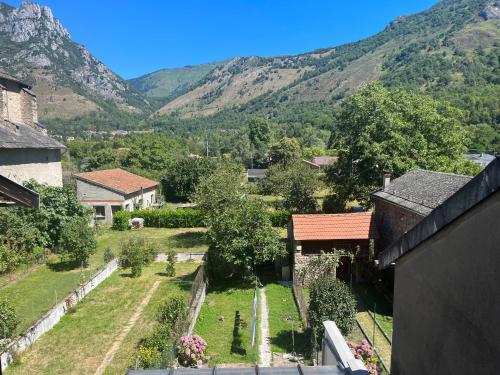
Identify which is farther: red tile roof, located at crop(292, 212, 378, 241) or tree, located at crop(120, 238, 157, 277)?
tree, located at crop(120, 238, 157, 277)

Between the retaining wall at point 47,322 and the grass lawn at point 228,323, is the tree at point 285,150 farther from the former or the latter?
the retaining wall at point 47,322

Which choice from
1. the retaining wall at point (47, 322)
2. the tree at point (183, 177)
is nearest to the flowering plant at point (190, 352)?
the retaining wall at point (47, 322)

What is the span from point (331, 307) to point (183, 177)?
36117 millimetres

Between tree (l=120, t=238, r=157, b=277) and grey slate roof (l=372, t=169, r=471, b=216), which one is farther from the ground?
grey slate roof (l=372, t=169, r=471, b=216)

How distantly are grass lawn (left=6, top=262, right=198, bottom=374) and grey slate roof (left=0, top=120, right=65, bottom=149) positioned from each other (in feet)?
37.4

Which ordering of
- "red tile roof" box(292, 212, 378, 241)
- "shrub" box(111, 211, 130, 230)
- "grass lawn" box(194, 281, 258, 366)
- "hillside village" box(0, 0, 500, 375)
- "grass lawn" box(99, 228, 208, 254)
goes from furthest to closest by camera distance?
"shrub" box(111, 211, 130, 230), "grass lawn" box(99, 228, 208, 254), "red tile roof" box(292, 212, 378, 241), "grass lawn" box(194, 281, 258, 366), "hillside village" box(0, 0, 500, 375)

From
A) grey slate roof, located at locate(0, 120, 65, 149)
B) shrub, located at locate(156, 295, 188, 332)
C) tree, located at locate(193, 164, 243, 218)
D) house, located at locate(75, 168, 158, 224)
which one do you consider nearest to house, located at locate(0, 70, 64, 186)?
grey slate roof, located at locate(0, 120, 65, 149)

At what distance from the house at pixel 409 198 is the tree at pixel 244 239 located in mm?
5564

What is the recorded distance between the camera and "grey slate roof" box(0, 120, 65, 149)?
23891 millimetres

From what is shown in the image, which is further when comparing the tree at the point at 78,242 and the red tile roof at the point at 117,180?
the red tile roof at the point at 117,180

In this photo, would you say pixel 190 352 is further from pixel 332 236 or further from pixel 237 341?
pixel 332 236

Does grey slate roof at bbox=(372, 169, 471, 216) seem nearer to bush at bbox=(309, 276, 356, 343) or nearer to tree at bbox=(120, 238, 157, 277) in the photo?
bush at bbox=(309, 276, 356, 343)

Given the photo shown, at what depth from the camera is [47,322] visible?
1362cm

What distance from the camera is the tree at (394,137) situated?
25156 millimetres
